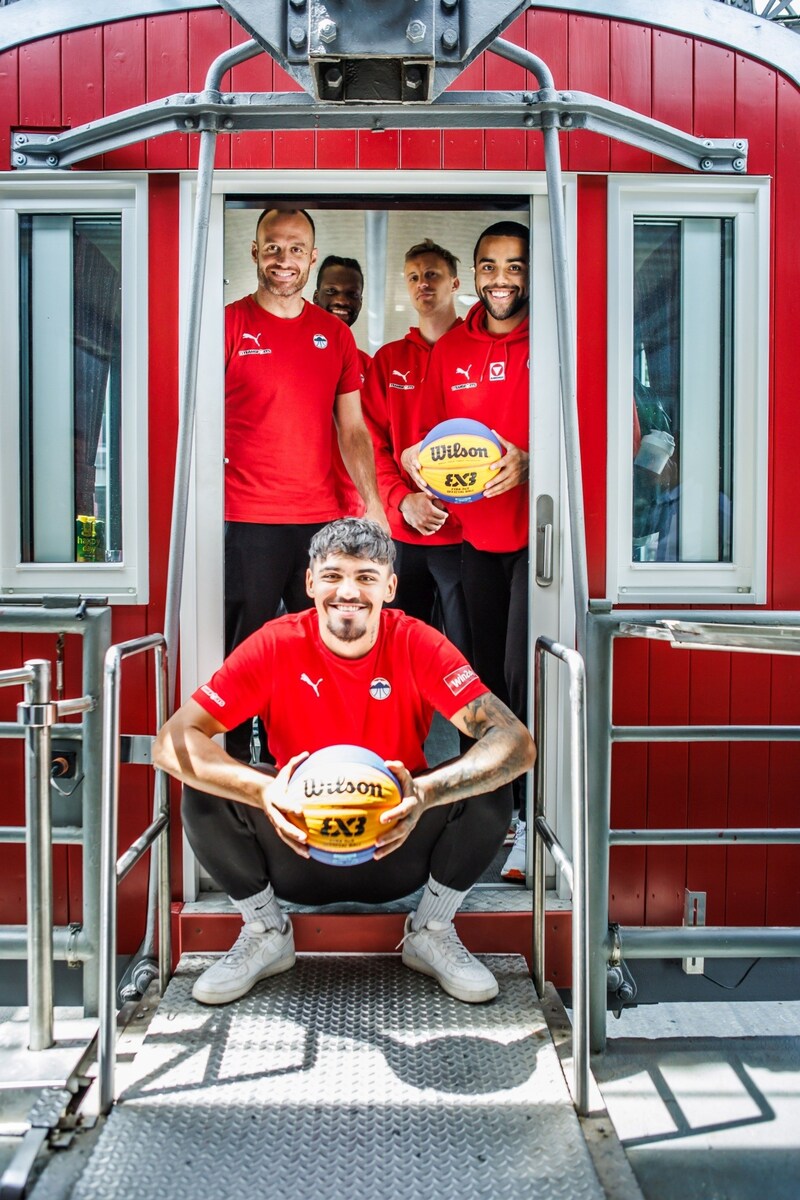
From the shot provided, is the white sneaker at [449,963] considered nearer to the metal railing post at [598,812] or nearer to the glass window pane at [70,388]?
the metal railing post at [598,812]

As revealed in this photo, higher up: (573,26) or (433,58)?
(573,26)

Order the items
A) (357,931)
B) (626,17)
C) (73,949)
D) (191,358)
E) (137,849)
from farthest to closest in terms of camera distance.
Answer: (626,17) → (357,931) → (191,358) → (73,949) → (137,849)

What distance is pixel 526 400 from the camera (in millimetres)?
2775

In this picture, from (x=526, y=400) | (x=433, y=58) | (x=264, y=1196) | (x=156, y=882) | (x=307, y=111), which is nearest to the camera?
(x=264, y=1196)

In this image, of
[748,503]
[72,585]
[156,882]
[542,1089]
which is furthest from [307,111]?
[542,1089]

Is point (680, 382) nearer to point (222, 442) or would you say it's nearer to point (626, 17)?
point (626, 17)

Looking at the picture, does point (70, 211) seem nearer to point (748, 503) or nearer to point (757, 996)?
point (748, 503)

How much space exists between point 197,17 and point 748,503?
2267mm

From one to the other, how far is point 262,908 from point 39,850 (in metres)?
0.60

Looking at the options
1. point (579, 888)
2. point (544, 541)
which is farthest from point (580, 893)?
point (544, 541)

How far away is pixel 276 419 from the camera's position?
9.09 ft

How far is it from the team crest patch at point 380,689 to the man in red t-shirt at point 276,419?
1.91ft

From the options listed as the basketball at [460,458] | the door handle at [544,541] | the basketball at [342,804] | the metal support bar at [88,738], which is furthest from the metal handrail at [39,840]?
the door handle at [544,541]

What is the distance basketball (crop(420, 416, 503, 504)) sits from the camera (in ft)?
8.89
